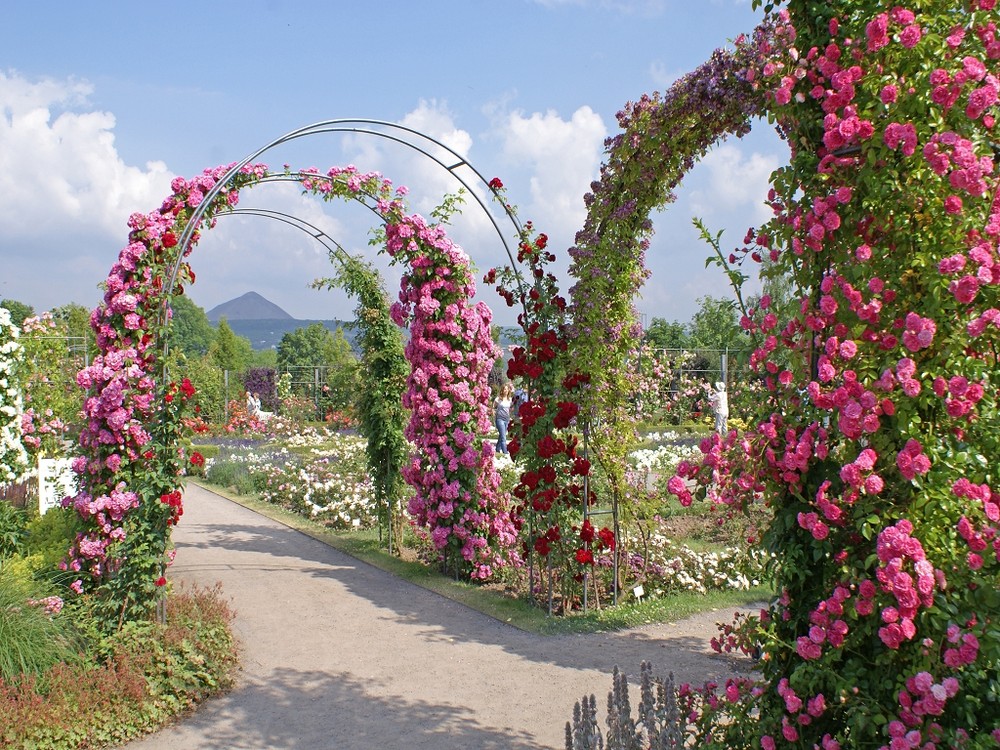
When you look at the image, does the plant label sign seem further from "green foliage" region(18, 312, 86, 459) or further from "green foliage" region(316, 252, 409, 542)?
"green foliage" region(316, 252, 409, 542)

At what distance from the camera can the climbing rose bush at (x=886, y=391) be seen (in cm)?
239

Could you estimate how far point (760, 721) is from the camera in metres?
2.91

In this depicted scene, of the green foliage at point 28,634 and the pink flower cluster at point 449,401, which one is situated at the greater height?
the pink flower cluster at point 449,401

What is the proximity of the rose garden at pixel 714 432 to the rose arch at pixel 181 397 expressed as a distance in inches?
0.9

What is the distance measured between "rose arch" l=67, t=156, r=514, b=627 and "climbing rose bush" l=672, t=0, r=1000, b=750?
155 inches

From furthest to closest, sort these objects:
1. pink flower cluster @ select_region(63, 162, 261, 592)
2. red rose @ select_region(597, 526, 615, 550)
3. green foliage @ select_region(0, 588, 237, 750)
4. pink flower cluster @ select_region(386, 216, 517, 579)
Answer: pink flower cluster @ select_region(386, 216, 517, 579) → red rose @ select_region(597, 526, 615, 550) → pink flower cluster @ select_region(63, 162, 261, 592) → green foliage @ select_region(0, 588, 237, 750)

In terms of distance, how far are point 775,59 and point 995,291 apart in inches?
50.5

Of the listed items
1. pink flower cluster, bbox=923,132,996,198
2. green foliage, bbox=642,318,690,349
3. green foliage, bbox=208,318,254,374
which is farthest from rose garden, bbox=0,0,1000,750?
green foliage, bbox=208,318,254,374

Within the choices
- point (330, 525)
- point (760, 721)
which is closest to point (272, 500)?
point (330, 525)

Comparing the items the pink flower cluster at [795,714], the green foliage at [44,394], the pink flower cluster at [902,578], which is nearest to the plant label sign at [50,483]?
the green foliage at [44,394]

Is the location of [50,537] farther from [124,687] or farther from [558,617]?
[558,617]

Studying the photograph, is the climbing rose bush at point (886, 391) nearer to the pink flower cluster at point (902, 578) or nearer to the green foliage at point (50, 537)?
the pink flower cluster at point (902, 578)

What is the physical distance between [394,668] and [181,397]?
2241 millimetres

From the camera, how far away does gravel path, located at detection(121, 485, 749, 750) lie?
14.0 ft
